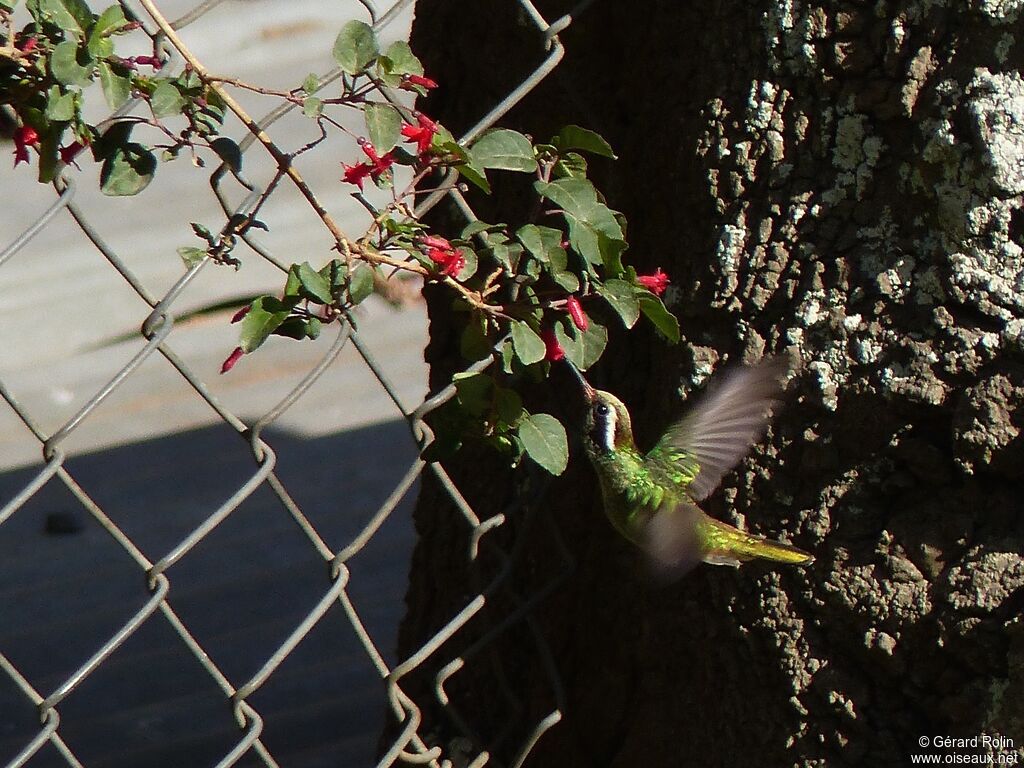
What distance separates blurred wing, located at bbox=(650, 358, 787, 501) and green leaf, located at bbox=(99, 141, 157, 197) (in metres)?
0.68

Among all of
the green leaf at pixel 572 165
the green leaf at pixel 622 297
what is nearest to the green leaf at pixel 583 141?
the green leaf at pixel 572 165

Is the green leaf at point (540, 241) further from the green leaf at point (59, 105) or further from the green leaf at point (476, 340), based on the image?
the green leaf at point (59, 105)

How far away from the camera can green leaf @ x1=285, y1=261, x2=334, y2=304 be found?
1.30m

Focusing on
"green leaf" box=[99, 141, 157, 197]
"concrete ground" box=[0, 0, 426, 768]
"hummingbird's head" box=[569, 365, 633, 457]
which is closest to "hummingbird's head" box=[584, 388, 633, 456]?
"hummingbird's head" box=[569, 365, 633, 457]

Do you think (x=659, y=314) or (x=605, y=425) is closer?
(x=659, y=314)

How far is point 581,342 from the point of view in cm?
142

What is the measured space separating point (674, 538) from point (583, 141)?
18.4 inches

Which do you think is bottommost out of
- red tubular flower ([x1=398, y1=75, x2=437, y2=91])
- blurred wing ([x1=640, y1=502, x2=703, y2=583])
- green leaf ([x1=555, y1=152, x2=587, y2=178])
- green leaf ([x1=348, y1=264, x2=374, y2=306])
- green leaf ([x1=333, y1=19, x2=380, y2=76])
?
blurred wing ([x1=640, y1=502, x2=703, y2=583])

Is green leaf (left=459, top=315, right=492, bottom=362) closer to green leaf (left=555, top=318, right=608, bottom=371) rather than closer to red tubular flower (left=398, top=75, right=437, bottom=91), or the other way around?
green leaf (left=555, top=318, right=608, bottom=371)

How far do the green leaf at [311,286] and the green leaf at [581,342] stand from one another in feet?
0.82

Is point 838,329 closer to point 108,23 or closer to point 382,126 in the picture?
point 382,126

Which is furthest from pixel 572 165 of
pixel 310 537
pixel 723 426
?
pixel 310 537

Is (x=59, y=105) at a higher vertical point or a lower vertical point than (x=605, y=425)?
higher

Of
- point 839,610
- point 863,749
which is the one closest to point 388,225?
point 839,610
